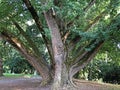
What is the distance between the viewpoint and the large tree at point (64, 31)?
34.8 ft

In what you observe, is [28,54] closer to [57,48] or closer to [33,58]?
[33,58]

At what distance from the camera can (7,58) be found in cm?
3269

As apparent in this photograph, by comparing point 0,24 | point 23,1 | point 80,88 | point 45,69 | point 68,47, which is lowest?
point 80,88

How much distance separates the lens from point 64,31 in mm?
12500

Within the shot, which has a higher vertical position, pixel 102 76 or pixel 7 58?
pixel 7 58

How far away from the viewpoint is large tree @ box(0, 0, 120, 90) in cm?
1059

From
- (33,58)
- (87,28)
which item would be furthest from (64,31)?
(33,58)

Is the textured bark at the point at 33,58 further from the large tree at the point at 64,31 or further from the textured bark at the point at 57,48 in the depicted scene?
the textured bark at the point at 57,48

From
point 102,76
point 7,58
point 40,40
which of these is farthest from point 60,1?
point 7,58

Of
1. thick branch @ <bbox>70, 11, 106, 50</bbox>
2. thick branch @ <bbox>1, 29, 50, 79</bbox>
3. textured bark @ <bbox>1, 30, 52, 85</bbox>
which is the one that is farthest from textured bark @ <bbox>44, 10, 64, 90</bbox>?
thick branch @ <bbox>1, 29, 50, 79</bbox>

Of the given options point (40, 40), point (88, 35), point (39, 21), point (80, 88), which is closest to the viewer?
point (88, 35)

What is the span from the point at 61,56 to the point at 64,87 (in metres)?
1.50

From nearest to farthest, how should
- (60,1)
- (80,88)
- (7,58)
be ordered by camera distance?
1. (60,1)
2. (80,88)
3. (7,58)

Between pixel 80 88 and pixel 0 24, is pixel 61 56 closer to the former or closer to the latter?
pixel 80 88
